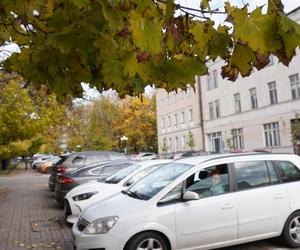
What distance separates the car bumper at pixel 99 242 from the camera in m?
6.02

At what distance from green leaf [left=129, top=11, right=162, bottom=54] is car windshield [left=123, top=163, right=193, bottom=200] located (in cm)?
461

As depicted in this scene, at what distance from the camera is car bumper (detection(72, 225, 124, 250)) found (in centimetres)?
602

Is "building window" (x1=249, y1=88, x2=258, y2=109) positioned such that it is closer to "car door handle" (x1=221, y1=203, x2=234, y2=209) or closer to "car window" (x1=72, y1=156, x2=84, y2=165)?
"car window" (x1=72, y1=156, x2=84, y2=165)

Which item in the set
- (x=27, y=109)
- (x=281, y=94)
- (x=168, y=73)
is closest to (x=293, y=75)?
(x=281, y=94)

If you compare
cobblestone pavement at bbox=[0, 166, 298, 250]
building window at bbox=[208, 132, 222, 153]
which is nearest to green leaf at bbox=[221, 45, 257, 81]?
cobblestone pavement at bbox=[0, 166, 298, 250]

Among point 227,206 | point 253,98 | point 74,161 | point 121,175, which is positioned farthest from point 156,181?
point 253,98

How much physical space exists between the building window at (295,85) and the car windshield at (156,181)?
30.1 metres

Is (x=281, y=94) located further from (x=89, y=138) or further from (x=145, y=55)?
(x=145, y=55)

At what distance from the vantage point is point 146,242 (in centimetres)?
613

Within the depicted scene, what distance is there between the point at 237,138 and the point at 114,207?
38.7 m

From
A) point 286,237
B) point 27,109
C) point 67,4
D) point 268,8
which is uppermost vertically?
point 27,109

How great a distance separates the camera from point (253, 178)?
281 inches

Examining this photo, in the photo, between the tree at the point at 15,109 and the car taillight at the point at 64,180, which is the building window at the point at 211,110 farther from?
the car taillight at the point at 64,180

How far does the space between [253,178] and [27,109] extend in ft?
48.5
